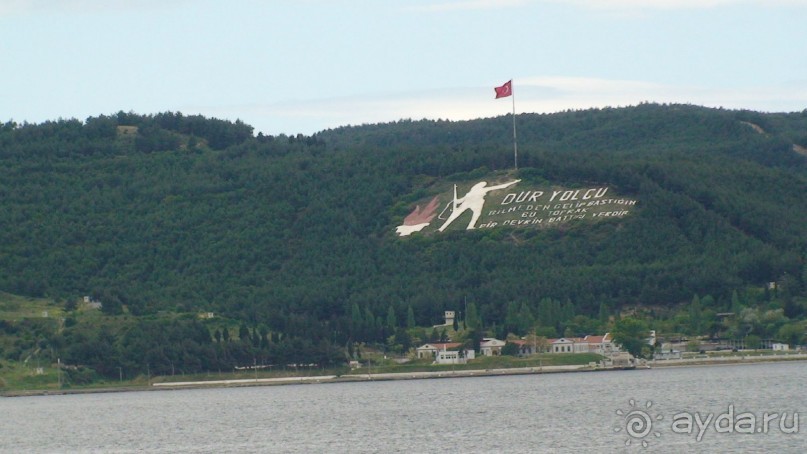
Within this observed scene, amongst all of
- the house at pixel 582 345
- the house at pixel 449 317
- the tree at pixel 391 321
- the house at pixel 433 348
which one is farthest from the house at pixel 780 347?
the tree at pixel 391 321

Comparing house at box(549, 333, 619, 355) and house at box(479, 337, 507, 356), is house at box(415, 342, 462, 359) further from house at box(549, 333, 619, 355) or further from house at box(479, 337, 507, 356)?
house at box(549, 333, 619, 355)

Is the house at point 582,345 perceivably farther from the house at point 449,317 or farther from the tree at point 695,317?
the house at point 449,317

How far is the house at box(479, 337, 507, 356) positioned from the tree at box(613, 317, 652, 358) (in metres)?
10.5

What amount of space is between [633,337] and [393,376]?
→ 21.3 meters

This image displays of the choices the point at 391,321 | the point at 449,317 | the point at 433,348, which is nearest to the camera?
the point at 433,348

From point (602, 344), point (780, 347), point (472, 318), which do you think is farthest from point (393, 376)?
point (780, 347)

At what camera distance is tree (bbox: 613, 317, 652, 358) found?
161m

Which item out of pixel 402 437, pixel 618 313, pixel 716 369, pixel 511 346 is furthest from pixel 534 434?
pixel 618 313

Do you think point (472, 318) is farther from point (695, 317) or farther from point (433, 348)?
point (695, 317)

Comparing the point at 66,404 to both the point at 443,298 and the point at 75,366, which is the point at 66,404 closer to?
the point at 75,366

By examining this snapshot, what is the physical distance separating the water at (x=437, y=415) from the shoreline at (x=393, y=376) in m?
1.59

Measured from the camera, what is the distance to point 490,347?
166500 mm

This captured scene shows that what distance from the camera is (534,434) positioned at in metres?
100

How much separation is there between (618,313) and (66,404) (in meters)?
57.2
